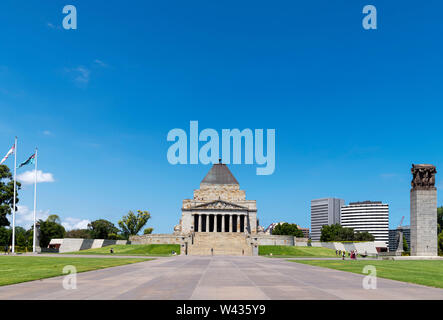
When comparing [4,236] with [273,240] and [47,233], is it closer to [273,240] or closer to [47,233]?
[47,233]

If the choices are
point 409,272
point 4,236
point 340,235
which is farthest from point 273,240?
point 409,272

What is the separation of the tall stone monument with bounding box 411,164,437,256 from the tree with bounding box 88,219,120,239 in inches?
4114

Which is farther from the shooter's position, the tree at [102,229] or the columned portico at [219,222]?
the tree at [102,229]

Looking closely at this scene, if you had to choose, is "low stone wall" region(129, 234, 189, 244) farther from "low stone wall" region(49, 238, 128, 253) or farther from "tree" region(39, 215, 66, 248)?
"tree" region(39, 215, 66, 248)

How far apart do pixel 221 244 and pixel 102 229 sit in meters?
61.8

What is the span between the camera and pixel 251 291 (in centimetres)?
1786

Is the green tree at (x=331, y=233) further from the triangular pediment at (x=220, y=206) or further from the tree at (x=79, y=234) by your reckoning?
the tree at (x=79, y=234)

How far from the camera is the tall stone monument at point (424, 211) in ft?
206

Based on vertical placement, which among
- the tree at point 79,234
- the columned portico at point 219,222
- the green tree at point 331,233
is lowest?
the tree at point 79,234

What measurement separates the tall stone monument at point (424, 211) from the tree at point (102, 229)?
343 feet

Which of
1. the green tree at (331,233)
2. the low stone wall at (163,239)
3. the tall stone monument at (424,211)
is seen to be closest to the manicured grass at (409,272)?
the tall stone monument at (424,211)

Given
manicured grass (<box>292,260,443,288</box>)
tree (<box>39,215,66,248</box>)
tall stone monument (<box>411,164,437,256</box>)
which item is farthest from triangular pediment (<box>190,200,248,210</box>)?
manicured grass (<box>292,260,443,288</box>)
